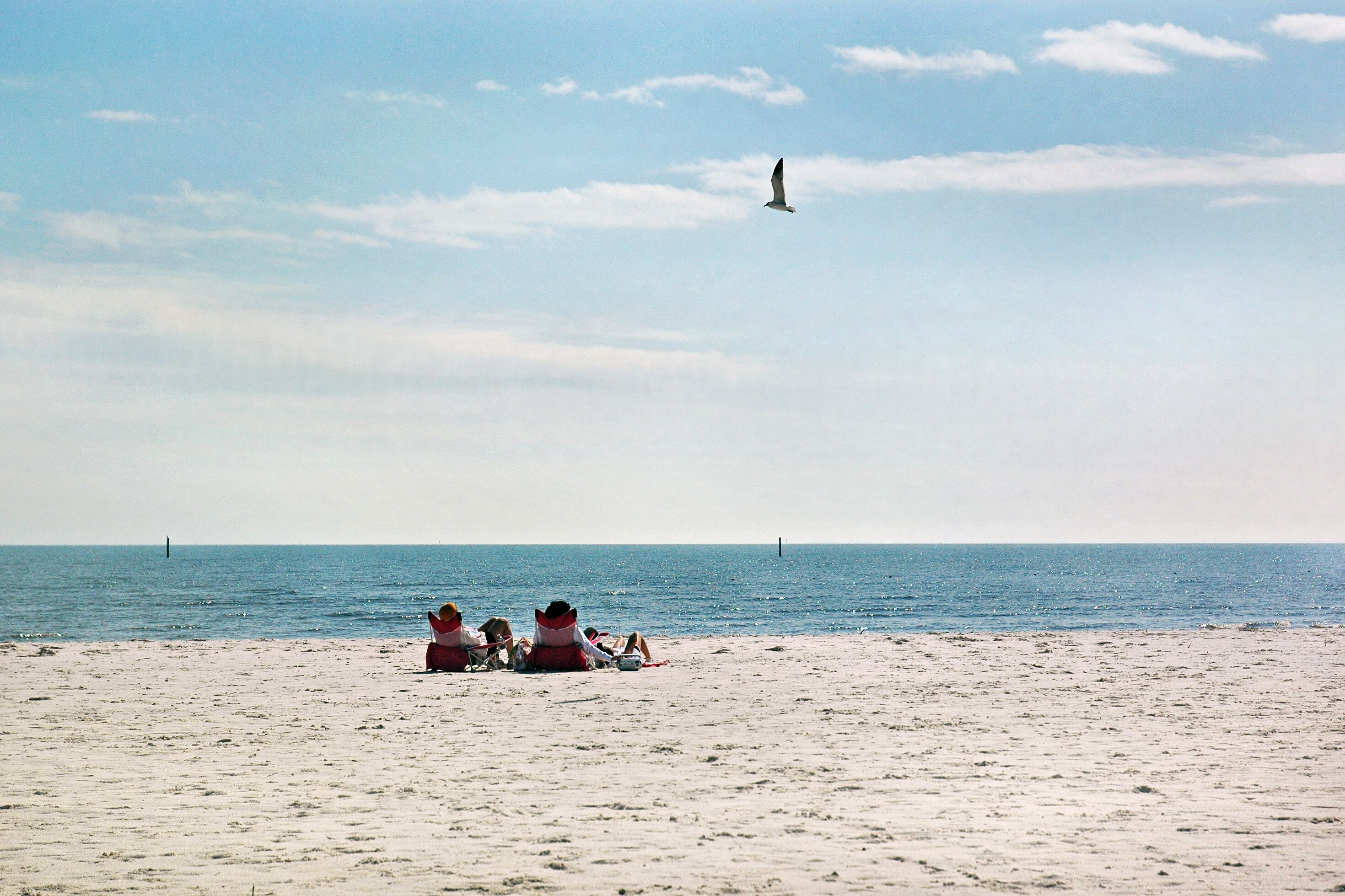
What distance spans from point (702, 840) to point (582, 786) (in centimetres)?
200

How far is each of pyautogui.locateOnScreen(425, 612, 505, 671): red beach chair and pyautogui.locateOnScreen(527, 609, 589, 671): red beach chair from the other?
0.94 metres

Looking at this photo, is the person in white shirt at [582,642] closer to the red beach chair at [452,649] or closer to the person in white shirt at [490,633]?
the person in white shirt at [490,633]

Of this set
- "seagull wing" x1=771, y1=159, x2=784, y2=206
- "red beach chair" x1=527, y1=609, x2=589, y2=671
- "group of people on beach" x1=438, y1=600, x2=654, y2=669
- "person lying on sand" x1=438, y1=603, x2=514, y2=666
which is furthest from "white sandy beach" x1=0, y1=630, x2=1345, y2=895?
"seagull wing" x1=771, y1=159, x2=784, y2=206

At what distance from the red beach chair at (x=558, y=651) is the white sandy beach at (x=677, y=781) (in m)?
0.60

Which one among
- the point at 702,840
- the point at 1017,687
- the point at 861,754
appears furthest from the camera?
the point at 1017,687

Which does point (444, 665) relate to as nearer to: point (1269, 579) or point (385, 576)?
point (385, 576)

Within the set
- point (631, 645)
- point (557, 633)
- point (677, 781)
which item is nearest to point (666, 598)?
point (631, 645)

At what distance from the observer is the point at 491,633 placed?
18438 mm

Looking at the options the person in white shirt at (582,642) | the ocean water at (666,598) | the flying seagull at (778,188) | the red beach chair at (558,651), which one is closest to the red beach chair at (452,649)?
the red beach chair at (558,651)

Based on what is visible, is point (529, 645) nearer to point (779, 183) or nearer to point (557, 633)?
point (557, 633)

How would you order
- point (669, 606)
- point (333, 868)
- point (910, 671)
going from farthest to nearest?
1. point (669, 606)
2. point (910, 671)
3. point (333, 868)

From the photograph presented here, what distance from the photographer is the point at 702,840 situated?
7.12m

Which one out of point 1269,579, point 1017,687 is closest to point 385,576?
point 1269,579

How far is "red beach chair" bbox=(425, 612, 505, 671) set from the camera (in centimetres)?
1761
